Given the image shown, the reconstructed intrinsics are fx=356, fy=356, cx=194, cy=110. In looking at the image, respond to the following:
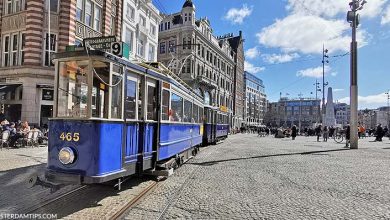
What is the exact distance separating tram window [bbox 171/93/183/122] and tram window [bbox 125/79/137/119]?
2494mm

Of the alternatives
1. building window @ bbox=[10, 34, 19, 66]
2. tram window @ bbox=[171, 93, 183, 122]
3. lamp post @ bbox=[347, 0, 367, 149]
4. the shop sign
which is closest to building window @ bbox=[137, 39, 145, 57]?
building window @ bbox=[10, 34, 19, 66]

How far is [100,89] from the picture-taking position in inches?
265

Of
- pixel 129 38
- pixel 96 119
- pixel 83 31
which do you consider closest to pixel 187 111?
pixel 96 119

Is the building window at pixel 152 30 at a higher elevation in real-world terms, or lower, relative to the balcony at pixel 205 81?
higher

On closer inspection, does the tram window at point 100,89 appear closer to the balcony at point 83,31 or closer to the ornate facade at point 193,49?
the balcony at point 83,31

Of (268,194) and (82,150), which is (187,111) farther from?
(82,150)

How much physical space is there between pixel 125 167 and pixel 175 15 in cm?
5568

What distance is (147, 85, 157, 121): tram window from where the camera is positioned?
8.56 m

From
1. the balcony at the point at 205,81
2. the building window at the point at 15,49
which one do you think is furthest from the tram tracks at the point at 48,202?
the balcony at the point at 205,81

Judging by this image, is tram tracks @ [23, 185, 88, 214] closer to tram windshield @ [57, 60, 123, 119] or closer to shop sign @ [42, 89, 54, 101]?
tram windshield @ [57, 60, 123, 119]

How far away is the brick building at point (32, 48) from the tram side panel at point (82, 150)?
55.4 ft

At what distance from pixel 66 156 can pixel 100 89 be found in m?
1.38

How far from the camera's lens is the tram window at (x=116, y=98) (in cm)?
696

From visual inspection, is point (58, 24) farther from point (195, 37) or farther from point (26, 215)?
point (195, 37)
